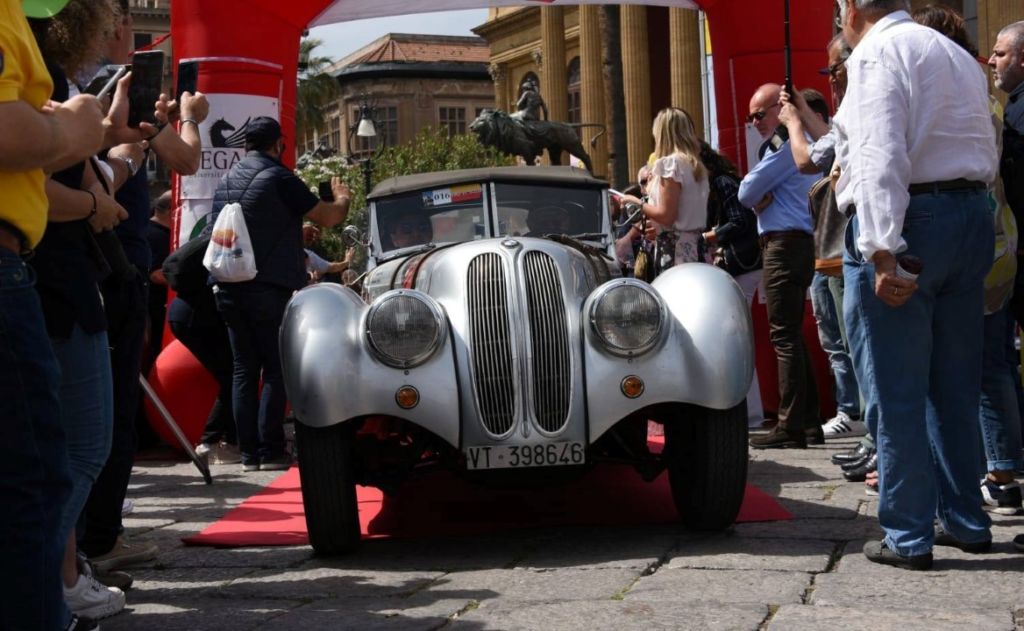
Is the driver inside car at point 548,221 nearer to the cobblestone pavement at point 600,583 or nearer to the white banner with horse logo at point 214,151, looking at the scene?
the cobblestone pavement at point 600,583

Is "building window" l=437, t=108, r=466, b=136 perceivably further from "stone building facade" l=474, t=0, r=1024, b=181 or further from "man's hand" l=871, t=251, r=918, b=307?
"man's hand" l=871, t=251, r=918, b=307

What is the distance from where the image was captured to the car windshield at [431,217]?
690 cm

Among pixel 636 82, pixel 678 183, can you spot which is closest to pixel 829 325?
pixel 678 183

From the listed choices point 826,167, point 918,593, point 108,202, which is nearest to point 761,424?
point 826,167

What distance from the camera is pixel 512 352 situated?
510cm

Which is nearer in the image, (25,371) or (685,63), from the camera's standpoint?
(25,371)

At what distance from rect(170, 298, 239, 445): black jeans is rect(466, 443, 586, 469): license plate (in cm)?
405

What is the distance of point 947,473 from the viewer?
4668 mm

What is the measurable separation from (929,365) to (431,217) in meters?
3.04

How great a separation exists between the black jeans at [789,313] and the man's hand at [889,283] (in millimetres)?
3589

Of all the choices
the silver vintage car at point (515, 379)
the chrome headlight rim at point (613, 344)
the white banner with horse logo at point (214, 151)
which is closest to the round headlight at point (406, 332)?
the silver vintage car at point (515, 379)

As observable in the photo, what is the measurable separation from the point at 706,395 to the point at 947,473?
2.81ft

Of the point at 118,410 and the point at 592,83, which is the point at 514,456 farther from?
the point at 592,83

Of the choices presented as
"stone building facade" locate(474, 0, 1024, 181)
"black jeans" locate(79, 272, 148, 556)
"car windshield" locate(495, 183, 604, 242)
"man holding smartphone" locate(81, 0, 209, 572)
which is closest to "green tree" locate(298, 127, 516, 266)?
"stone building facade" locate(474, 0, 1024, 181)
